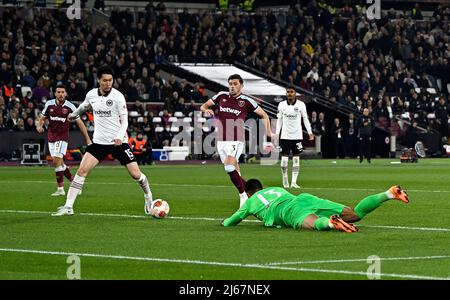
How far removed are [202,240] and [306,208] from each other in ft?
5.55

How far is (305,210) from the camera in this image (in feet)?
57.2

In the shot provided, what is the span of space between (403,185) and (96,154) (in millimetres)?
12778

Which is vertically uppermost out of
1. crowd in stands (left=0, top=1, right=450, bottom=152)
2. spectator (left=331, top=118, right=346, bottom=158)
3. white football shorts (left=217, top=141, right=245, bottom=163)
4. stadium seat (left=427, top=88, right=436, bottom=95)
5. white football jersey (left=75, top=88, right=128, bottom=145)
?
crowd in stands (left=0, top=1, right=450, bottom=152)

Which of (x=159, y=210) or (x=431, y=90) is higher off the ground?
(x=431, y=90)

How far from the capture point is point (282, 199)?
17.6m

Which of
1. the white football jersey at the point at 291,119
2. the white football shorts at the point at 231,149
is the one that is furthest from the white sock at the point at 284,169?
the white football shorts at the point at 231,149

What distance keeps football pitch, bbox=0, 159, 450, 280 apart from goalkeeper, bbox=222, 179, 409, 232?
0.19 metres

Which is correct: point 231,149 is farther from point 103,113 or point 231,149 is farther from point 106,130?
point 103,113

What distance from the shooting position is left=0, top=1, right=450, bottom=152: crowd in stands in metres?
51.6

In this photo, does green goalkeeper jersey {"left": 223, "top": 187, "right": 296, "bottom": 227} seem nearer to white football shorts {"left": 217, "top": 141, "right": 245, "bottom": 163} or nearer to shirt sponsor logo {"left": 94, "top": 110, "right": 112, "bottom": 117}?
shirt sponsor logo {"left": 94, "top": 110, "right": 112, "bottom": 117}

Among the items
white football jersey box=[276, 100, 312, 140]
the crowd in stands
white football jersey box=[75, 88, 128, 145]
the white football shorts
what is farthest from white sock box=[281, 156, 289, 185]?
the crowd in stands

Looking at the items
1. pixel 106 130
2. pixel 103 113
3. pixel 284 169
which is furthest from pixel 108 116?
pixel 284 169

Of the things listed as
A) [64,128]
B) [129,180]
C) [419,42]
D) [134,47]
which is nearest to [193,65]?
[134,47]
